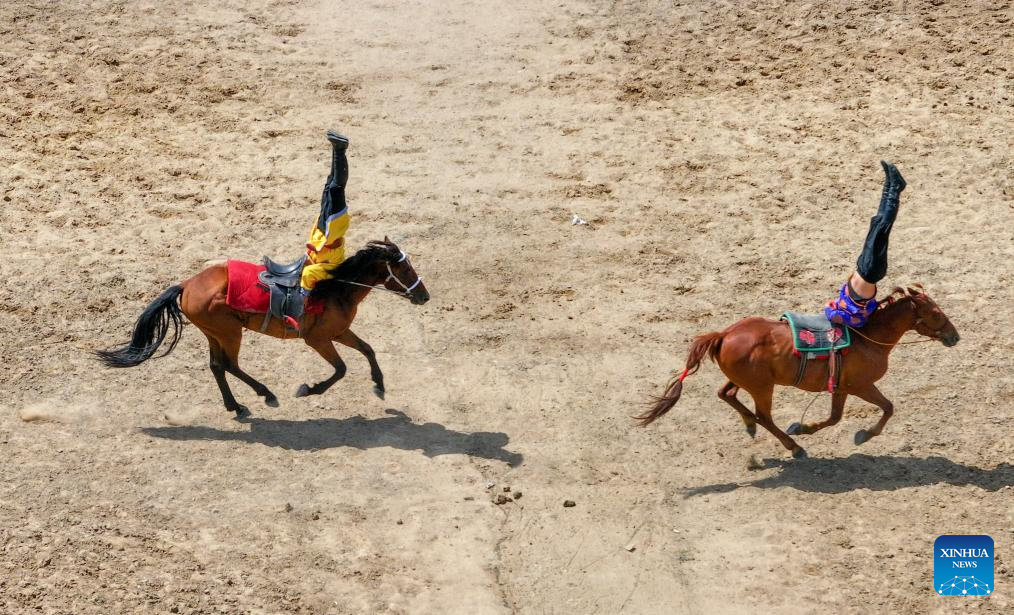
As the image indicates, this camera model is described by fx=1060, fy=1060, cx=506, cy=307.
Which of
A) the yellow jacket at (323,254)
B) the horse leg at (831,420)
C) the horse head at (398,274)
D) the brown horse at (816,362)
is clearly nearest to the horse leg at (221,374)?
the yellow jacket at (323,254)

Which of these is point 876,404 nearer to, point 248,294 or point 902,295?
point 902,295

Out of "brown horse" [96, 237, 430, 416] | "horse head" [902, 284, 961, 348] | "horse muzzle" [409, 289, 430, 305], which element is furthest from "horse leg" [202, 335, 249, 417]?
"horse head" [902, 284, 961, 348]

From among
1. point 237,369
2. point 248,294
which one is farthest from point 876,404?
point 237,369

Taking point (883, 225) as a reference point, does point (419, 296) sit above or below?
below

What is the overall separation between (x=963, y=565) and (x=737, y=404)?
2312 millimetres

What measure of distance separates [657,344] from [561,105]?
5.18 m

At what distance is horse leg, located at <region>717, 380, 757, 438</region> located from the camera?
9.51 m

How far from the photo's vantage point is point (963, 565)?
26.2 feet

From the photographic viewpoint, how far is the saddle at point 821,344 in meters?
8.96

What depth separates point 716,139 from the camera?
1413cm

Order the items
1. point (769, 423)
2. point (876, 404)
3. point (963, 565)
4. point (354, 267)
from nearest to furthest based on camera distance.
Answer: point (963, 565) → point (876, 404) → point (769, 423) → point (354, 267)

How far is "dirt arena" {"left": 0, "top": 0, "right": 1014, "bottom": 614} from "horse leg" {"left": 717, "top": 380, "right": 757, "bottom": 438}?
24 centimetres

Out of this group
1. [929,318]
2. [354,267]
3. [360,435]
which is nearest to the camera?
[929,318]

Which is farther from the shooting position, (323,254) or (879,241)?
(323,254)
